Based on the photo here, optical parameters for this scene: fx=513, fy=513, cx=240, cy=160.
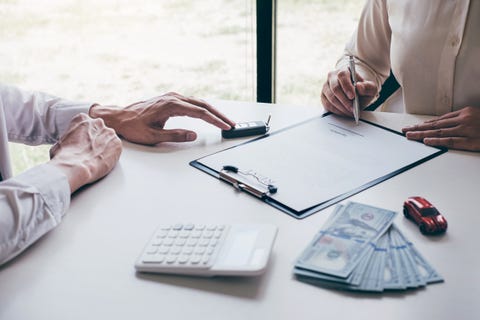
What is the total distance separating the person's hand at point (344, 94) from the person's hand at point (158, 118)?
0.26m

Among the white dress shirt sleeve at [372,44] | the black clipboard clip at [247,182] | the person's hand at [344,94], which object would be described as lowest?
the black clipboard clip at [247,182]

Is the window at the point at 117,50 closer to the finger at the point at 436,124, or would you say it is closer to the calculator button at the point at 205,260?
the finger at the point at 436,124

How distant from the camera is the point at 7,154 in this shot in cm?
128

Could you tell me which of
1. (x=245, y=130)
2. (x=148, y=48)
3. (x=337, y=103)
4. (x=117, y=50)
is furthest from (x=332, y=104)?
(x=117, y=50)

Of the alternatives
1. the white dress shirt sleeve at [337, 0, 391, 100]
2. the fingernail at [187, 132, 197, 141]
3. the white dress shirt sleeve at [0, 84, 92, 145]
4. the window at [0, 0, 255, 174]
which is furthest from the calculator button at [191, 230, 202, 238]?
the window at [0, 0, 255, 174]

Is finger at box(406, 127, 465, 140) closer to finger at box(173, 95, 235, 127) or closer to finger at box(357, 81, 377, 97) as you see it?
finger at box(357, 81, 377, 97)

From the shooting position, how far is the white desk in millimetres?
674

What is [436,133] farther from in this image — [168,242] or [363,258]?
[168,242]

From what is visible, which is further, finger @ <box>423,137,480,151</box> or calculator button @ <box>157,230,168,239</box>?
finger @ <box>423,137,480,151</box>

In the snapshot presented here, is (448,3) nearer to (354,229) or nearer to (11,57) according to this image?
(354,229)

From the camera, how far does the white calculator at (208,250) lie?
0.73 meters

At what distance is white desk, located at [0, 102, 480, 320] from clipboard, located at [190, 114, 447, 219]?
2 centimetres

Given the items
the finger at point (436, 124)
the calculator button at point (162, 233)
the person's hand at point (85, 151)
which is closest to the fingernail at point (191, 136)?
the person's hand at point (85, 151)

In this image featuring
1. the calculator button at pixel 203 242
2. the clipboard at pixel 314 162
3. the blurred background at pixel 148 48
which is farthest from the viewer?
the blurred background at pixel 148 48
